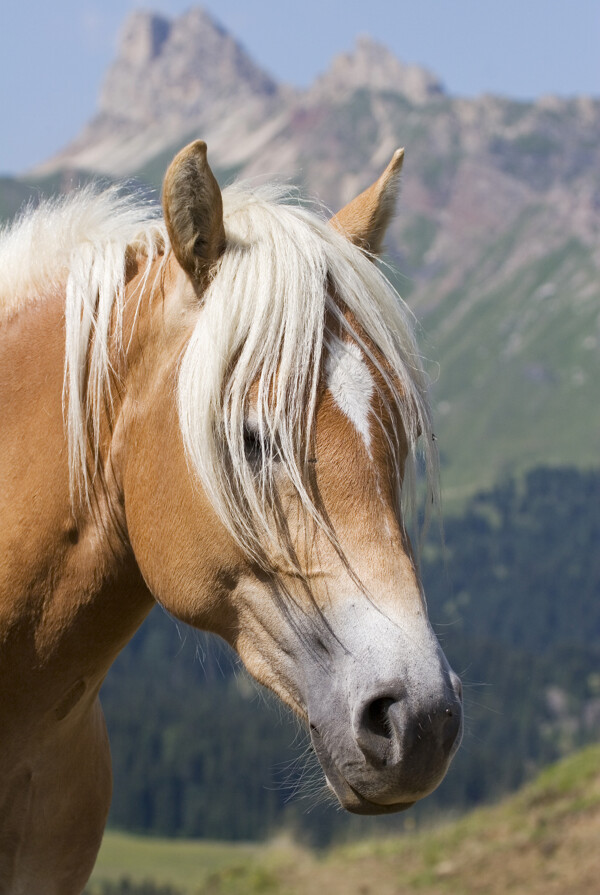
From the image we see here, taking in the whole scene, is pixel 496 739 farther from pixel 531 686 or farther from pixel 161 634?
pixel 161 634

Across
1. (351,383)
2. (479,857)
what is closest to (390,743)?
(351,383)

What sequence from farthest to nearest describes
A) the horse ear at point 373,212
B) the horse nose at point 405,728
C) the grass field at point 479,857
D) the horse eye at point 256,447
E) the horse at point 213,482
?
the grass field at point 479,857
the horse ear at point 373,212
the horse eye at point 256,447
the horse at point 213,482
the horse nose at point 405,728

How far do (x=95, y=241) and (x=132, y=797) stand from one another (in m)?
92.9

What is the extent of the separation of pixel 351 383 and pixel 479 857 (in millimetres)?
8247

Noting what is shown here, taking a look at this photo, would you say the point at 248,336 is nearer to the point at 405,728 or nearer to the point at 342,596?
the point at 342,596

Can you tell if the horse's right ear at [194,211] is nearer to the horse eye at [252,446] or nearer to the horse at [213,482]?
the horse at [213,482]

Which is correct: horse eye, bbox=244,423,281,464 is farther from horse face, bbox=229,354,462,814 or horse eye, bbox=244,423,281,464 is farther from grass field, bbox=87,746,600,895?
grass field, bbox=87,746,600,895

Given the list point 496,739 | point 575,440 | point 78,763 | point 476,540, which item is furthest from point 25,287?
point 575,440

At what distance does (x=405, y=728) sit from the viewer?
208 centimetres

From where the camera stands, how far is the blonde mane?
2.32 m

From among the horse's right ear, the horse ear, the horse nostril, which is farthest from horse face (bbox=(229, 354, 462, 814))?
the horse ear

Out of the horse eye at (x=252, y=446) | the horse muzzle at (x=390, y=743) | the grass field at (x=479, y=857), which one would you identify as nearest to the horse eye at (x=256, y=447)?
the horse eye at (x=252, y=446)

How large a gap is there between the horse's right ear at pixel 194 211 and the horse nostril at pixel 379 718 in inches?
46.5

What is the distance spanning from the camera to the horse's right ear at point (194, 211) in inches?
92.3
